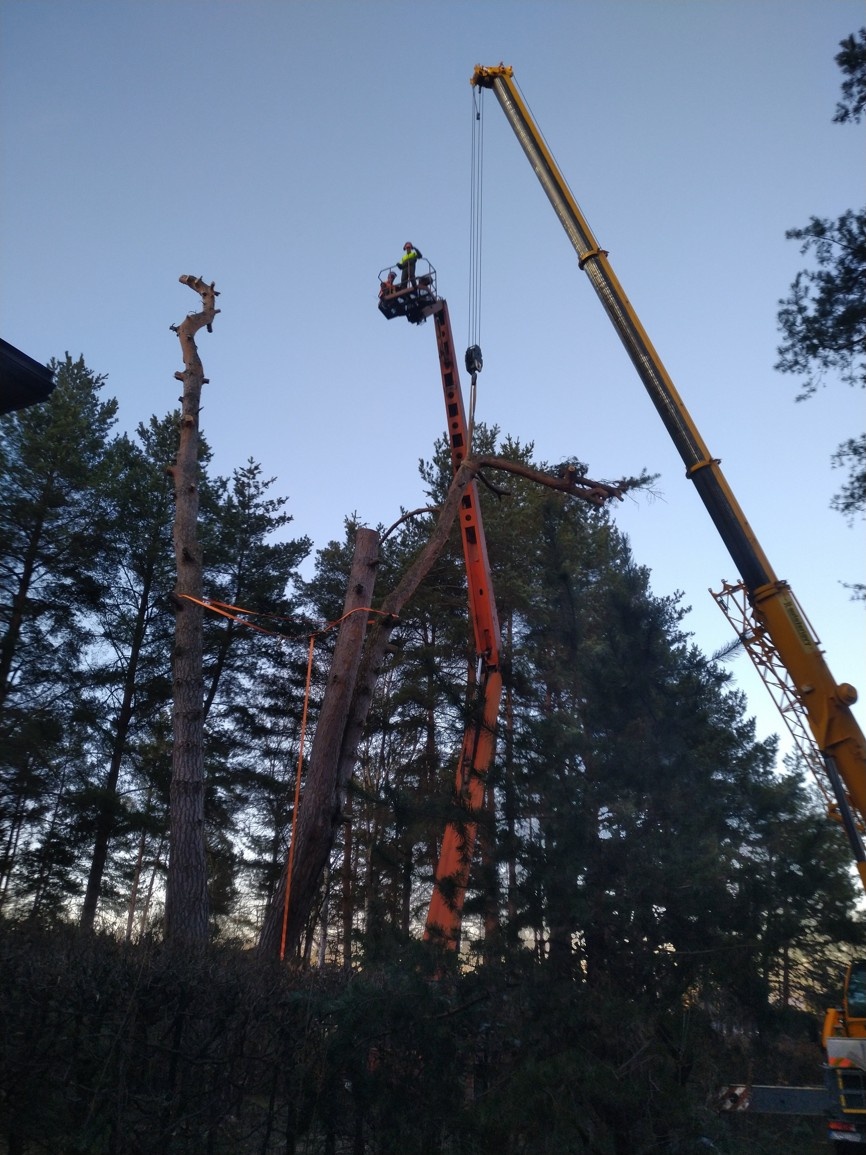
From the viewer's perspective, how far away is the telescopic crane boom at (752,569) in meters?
7.18

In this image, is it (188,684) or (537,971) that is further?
(188,684)

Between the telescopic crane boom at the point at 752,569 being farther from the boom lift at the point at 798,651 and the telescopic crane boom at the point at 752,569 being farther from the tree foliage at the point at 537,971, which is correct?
the tree foliage at the point at 537,971

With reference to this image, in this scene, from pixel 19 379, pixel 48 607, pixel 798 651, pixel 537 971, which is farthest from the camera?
pixel 48 607

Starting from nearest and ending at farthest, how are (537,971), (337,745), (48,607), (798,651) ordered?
1. (537,971)
2. (798,651)
3. (337,745)
4. (48,607)

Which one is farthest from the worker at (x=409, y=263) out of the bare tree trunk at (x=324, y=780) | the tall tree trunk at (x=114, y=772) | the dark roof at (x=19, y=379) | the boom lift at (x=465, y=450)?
the tall tree trunk at (x=114, y=772)

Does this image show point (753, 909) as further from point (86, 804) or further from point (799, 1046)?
point (86, 804)

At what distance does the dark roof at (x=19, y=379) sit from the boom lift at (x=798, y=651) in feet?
19.0

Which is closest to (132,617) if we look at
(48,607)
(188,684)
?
(48,607)

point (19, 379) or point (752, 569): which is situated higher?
point (752, 569)

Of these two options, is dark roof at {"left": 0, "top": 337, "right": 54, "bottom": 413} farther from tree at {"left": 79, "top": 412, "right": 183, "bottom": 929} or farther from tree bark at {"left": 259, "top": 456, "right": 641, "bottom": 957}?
tree at {"left": 79, "top": 412, "right": 183, "bottom": 929}

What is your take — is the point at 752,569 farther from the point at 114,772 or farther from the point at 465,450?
the point at 114,772

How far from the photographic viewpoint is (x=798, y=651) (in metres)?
7.80

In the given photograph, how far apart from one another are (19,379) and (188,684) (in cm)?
542

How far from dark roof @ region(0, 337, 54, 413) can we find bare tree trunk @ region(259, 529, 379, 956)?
5557mm
